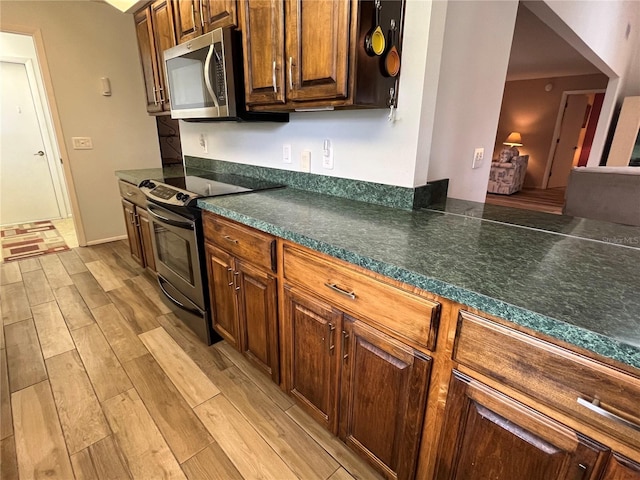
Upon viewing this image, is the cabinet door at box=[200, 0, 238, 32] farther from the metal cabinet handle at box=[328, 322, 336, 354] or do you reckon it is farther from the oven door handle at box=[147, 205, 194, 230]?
the metal cabinet handle at box=[328, 322, 336, 354]

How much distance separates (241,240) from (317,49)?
851 millimetres

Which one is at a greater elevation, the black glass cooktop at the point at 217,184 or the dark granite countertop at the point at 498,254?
the black glass cooktop at the point at 217,184

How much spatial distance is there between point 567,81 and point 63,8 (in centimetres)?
871

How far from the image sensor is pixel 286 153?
205 cm

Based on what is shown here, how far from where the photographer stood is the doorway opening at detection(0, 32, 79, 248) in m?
4.03

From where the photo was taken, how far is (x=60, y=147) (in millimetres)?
3270

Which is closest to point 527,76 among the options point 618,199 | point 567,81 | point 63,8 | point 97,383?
point 567,81

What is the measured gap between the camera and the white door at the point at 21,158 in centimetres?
409

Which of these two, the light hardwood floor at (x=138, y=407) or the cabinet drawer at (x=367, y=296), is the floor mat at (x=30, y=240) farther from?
the cabinet drawer at (x=367, y=296)

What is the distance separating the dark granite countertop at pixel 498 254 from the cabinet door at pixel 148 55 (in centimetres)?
169

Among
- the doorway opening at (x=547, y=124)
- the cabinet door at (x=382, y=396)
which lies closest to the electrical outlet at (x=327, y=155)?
the cabinet door at (x=382, y=396)

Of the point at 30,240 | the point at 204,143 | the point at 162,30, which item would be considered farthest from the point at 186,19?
the point at 30,240

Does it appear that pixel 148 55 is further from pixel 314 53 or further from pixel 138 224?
pixel 314 53

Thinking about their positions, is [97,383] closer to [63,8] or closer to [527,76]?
→ [63,8]
